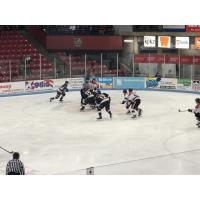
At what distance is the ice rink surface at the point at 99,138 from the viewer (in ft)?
24.6

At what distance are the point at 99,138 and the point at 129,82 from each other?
9.51 metres

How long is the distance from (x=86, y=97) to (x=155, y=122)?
242 centimetres

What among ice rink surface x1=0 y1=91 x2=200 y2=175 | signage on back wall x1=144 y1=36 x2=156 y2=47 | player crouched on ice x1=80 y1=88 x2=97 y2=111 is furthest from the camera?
signage on back wall x1=144 y1=36 x2=156 y2=47

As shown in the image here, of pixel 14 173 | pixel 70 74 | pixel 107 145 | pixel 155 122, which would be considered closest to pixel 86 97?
pixel 155 122

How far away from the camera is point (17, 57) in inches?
853

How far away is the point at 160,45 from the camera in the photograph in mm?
21938

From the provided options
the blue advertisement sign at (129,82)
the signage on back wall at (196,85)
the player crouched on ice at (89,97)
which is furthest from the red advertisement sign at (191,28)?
the player crouched on ice at (89,97)

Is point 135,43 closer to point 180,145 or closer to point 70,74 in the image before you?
point 70,74

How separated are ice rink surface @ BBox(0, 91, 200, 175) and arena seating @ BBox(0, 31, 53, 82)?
7.11 feet

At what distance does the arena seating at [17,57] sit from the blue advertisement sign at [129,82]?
2730mm

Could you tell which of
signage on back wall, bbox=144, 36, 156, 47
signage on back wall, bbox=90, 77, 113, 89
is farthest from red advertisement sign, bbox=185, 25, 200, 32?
signage on back wall, bbox=90, 77, 113, 89

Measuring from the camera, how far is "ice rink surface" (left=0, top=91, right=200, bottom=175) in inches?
296

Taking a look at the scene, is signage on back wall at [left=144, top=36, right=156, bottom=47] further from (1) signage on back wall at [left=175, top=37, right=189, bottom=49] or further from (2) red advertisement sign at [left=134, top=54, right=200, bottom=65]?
(2) red advertisement sign at [left=134, top=54, right=200, bottom=65]
